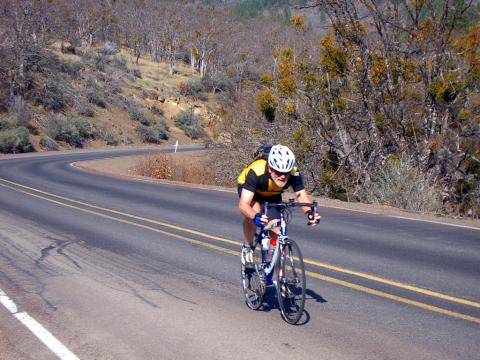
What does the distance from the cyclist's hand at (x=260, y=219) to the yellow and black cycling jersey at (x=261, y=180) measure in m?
0.32

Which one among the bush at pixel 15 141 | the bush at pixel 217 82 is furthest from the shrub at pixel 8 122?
the bush at pixel 217 82

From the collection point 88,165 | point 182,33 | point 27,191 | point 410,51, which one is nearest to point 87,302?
point 27,191

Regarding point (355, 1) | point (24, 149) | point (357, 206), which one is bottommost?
point (24, 149)

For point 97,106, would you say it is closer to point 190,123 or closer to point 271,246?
point 190,123

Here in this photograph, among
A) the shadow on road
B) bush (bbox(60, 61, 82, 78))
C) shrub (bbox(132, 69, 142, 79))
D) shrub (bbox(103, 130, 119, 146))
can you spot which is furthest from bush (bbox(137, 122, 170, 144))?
the shadow on road

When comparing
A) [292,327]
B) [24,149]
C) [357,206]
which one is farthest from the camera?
[24,149]

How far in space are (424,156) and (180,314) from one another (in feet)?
49.9

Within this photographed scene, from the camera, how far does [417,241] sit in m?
10.9

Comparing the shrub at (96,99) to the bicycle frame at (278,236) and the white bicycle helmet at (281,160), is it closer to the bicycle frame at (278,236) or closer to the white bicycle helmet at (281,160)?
the bicycle frame at (278,236)

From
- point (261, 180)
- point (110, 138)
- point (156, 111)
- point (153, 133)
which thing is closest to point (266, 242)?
point (261, 180)

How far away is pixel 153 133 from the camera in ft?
194

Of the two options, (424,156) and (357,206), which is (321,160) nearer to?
(424,156)

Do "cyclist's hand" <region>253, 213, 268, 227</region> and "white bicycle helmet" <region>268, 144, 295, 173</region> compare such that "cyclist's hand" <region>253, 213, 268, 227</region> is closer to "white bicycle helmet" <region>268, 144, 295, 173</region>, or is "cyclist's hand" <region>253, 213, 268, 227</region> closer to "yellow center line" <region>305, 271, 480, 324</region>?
"white bicycle helmet" <region>268, 144, 295, 173</region>

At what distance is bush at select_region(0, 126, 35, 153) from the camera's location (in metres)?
44.8
